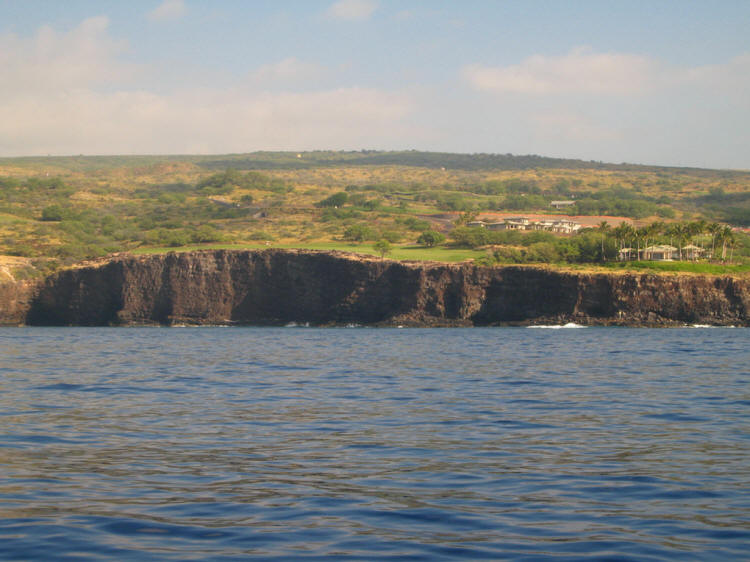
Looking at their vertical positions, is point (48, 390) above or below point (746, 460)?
below

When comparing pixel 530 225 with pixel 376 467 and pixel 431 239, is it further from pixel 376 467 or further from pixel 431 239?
pixel 376 467

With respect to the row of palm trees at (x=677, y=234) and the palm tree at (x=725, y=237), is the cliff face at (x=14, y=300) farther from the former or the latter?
the palm tree at (x=725, y=237)

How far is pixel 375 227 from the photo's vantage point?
116562 mm

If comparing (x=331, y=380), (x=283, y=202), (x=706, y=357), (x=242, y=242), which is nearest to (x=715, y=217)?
(x=283, y=202)

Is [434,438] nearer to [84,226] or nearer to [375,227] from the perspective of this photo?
[375,227]

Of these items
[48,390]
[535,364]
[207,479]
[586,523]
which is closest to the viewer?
[586,523]

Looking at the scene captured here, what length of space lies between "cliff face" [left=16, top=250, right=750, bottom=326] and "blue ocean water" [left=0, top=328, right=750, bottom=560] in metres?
48.1

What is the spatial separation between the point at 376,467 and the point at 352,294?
228 feet

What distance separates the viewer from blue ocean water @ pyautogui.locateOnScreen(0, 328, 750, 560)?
9.38 meters

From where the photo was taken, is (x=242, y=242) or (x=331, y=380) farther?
(x=242, y=242)

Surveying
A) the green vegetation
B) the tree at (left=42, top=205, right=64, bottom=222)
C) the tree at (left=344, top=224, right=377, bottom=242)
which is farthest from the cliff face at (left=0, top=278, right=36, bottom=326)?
the tree at (left=344, top=224, right=377, bottom=242)

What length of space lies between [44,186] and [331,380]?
14545cm

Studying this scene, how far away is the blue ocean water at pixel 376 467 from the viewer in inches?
369

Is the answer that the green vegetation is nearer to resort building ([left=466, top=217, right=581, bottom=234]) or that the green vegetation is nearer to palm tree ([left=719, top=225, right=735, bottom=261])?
palm tree ([left=719, top=225, right=735, bottom=261])
